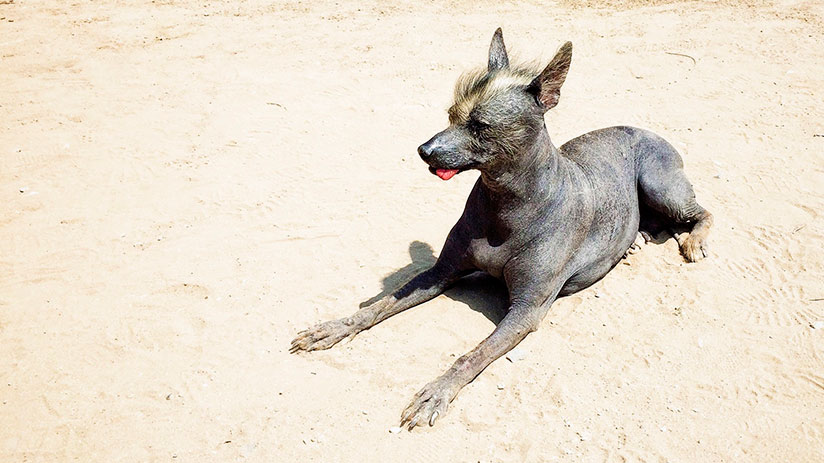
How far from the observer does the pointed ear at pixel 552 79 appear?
13.2ft

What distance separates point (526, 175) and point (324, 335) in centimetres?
172

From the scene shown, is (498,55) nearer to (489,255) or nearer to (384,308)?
(489,255)

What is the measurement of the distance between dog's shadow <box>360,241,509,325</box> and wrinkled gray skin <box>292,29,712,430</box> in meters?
0.18

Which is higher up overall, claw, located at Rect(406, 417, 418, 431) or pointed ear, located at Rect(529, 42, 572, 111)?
pointed ear, located at Rect(529, 42, 572, 111)

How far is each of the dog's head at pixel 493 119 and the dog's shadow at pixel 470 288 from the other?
4.08 ft

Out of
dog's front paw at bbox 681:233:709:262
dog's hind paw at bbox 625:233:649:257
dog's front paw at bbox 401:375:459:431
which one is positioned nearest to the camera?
dog's front paw at bbox 401:375:459:431

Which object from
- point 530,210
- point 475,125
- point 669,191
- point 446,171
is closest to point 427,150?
point 446,171

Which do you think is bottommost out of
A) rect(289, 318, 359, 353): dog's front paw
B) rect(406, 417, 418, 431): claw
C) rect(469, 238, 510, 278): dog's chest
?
rect(289, 318, 359, 353): dog's front paw

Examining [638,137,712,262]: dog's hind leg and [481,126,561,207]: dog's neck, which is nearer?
[481,126,561,207]: dog's neck

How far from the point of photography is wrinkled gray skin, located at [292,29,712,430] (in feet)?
13.6

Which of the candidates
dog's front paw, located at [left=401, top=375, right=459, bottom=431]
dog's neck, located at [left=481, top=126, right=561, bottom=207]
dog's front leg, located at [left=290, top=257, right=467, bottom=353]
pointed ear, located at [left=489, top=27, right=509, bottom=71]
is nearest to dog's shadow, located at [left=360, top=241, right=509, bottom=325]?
dog's front leg, located at [left=290, top=257, right=467, bottom=353]

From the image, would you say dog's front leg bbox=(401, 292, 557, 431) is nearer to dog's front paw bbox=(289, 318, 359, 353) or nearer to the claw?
the claw

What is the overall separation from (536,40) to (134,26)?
579cm

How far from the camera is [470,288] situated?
17.3 feet
